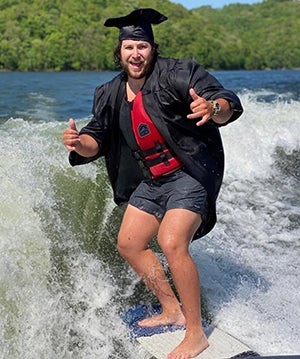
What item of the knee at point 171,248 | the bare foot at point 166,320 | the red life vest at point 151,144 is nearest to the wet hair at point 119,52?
the red life vest at point 151,144

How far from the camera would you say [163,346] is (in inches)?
151

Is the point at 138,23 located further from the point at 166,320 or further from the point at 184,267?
the point at 166,320

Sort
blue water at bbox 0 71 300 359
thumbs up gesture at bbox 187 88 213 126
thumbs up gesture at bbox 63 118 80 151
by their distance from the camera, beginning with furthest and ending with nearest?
blue water at bbox 0 71 300 359 < thumbs up gesture at bbox 63 118 80 151 < thumbs up gesture at bbox 187 88 213 126

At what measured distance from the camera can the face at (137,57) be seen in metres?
3.71

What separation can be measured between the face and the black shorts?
64 cm

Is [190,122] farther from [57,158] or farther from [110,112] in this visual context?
[57,158]

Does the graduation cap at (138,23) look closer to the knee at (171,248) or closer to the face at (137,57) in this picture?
the face at (137,57)

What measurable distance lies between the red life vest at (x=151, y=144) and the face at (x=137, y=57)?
13 cm

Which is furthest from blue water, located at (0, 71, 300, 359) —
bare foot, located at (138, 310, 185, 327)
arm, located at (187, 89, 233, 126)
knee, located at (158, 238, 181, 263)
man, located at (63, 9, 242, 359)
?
arm, located at (187, 89, 233, 126)

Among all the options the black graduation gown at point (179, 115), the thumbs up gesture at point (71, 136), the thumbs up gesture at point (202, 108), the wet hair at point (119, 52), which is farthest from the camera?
the wet hair at point (119, 52)

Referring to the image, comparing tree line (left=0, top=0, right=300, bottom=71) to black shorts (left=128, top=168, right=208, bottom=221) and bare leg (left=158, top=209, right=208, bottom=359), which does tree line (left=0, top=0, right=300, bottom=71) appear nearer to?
black shorts (left=128, top=168, right=208, bottom=221)

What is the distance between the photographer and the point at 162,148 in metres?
3.77

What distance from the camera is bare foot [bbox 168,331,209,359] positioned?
3.67 meters

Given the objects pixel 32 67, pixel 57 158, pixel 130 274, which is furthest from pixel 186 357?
pixel 32 67
